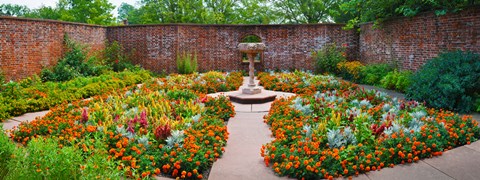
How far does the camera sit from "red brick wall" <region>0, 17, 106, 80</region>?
984cm


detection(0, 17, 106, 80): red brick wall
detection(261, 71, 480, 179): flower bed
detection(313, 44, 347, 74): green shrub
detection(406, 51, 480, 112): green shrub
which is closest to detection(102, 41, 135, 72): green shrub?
detection(0, 17, 106, 80): red brick wall

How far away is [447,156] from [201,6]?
79.0ft

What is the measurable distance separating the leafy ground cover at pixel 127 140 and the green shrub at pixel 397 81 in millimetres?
4980

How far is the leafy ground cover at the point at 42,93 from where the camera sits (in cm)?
690

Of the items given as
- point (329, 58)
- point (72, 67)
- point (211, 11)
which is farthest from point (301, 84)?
point (211, 11)

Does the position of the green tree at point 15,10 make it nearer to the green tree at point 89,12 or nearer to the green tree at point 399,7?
the green tree at point 89,12

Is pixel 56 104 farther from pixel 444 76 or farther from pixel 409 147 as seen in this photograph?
pixel 444 76

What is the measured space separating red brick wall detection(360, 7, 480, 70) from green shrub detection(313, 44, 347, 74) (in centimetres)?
114

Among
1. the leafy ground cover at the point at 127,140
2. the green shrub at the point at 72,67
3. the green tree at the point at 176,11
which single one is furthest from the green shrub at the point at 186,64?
the green tree at the point at 176,11

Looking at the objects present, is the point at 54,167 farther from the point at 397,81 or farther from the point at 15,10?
the point at 15,10

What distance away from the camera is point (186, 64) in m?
14.2

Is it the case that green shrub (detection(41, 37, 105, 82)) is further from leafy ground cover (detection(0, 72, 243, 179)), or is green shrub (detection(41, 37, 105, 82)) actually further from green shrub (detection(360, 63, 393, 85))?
green shrub (detection(360, 63, 393, 85))

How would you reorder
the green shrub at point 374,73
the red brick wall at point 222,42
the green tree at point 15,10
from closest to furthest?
the green shrub at point 374,73
the red brick wall at point 222,42
the green tree at point 15,10

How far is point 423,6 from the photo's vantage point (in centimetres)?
1023
